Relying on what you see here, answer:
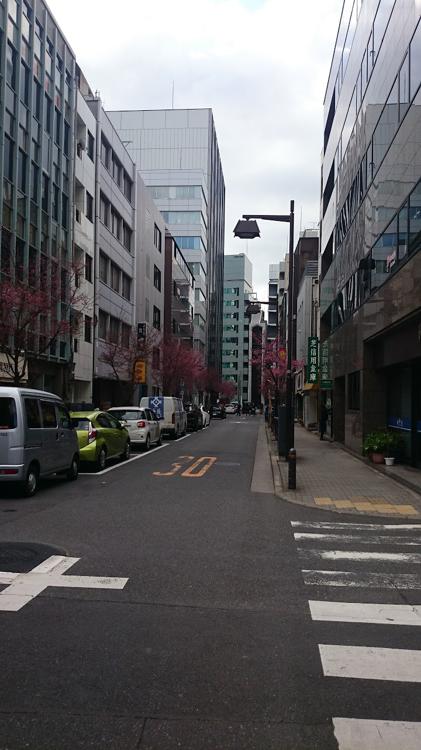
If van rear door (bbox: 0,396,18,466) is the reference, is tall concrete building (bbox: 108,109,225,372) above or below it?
above

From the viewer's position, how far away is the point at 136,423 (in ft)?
80.1

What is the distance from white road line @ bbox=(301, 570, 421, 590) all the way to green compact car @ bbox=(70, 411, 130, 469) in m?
9.84

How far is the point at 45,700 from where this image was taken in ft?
12.2

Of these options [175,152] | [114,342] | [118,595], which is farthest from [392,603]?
[175,152]

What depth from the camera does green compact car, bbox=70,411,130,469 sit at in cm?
1662

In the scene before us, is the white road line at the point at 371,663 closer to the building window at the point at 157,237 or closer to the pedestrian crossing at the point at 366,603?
the pedestrian crossing at the point at 366,603

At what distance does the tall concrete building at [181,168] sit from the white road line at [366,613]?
282 feet

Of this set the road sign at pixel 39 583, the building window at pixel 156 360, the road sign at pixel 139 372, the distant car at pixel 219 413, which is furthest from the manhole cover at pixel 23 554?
the distant car at pixel 219 413

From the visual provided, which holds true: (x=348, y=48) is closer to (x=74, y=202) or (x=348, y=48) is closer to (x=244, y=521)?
(x=74, y=202)

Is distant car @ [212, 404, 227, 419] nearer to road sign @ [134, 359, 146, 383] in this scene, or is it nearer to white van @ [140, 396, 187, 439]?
road sign @ [134, 359, 146, 383]

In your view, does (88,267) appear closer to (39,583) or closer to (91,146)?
(91,146)

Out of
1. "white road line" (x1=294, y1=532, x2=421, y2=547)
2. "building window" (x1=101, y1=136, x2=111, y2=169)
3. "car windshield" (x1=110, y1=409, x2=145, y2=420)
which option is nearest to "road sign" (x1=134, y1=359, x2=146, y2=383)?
"building window" (x1=101, y1=136, x2=111, y2=169)

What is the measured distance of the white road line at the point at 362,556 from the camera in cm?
755

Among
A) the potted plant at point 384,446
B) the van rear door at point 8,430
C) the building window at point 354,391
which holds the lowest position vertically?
the potted plant at point 384,446
